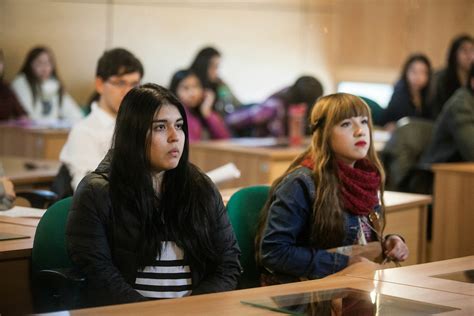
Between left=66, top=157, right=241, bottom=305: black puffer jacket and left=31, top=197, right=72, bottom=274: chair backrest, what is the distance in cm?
21

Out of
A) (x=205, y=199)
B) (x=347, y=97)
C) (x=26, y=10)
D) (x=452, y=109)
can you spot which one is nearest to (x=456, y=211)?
(x=452, y=109)

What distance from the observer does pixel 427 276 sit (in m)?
2.74

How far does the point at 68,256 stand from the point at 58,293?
0.14 metres

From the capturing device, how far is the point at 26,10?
26.0 feet

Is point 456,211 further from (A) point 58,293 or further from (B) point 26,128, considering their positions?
(B) point 26,128

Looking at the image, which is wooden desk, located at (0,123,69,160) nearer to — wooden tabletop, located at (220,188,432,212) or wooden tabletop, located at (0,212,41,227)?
wooden tabletop, located at (220,188,432,212)

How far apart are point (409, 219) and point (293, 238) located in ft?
4.15

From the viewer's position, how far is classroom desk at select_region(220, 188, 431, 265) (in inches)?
167

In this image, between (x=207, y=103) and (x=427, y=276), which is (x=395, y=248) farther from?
(x=207, y=103)

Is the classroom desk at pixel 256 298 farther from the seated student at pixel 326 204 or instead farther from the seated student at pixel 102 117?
the seated student at pixel 102 117

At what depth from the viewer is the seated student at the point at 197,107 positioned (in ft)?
24.2

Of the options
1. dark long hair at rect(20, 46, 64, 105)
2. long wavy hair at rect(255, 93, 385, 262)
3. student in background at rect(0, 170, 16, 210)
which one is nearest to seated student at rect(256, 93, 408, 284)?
long wavy hair at rect(255, 93, 385, 262)

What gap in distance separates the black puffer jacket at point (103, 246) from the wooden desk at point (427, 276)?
461mm

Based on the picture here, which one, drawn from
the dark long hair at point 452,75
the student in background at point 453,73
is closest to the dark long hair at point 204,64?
the student in background at point 453,73
